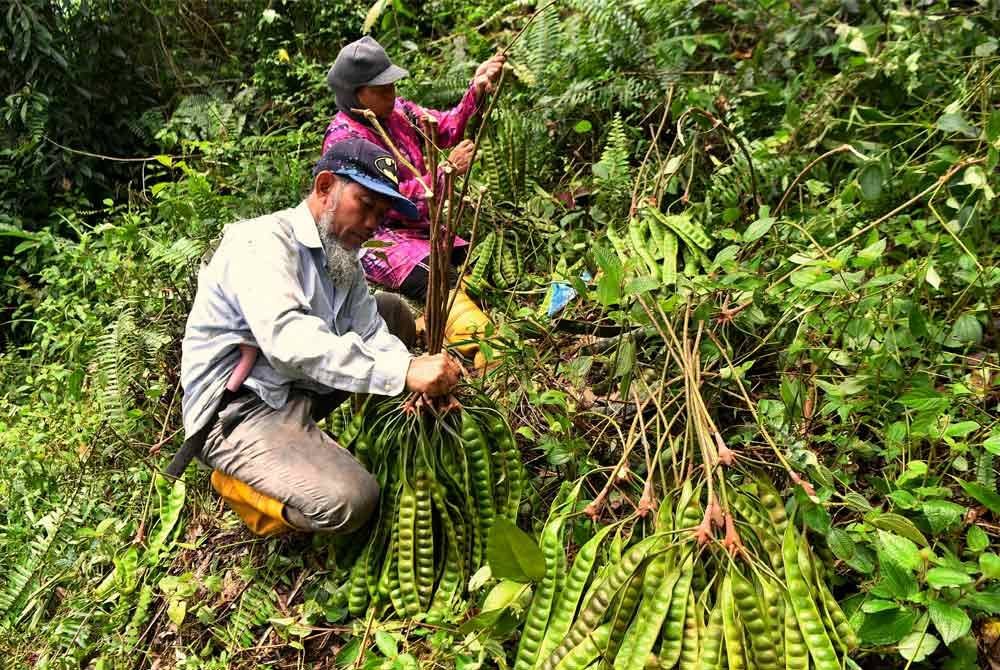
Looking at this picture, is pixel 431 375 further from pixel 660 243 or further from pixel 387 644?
pixel 660 243

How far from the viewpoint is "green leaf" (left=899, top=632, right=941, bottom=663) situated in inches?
78.2

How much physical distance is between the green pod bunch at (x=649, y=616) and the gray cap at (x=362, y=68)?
9.65ft

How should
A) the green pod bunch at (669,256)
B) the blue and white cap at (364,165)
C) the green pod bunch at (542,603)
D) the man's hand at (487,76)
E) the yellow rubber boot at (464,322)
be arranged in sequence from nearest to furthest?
the green pod bunch at (542,603)
the blue and white cap at (364,165)
the green pod bunch at (669,256)
the yellow rubber boot at (464,322)
the man's hand at (487,76)

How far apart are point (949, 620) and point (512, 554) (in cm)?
105

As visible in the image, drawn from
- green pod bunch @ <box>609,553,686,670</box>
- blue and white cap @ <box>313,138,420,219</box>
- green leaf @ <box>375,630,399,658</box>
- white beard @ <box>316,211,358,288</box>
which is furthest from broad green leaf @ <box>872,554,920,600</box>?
white beard @ <box>316,211,358,288</box>

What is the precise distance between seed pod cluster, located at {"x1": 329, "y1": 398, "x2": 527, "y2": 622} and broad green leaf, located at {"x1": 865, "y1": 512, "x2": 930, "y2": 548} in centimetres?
116

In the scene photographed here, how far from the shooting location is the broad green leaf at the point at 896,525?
2062 millimetres

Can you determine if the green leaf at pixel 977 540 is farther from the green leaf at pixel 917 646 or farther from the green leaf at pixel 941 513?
the green leaf at pixel 917 646

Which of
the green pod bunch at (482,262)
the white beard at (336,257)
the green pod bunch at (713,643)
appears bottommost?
the green pod bunch at (482,262)

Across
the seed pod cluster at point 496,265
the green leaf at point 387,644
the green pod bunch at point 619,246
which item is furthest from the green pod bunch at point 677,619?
the seed pod cluster at point 496,265

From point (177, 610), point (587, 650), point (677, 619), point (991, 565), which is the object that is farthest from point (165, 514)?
point (991, 565)

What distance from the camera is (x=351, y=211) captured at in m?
3.00

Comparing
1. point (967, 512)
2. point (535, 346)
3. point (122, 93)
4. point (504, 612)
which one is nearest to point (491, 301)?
point (535, 346)

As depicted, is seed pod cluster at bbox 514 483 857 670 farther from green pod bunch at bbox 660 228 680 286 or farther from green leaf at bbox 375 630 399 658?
green pod bunch at bbox 660 228 680 286
